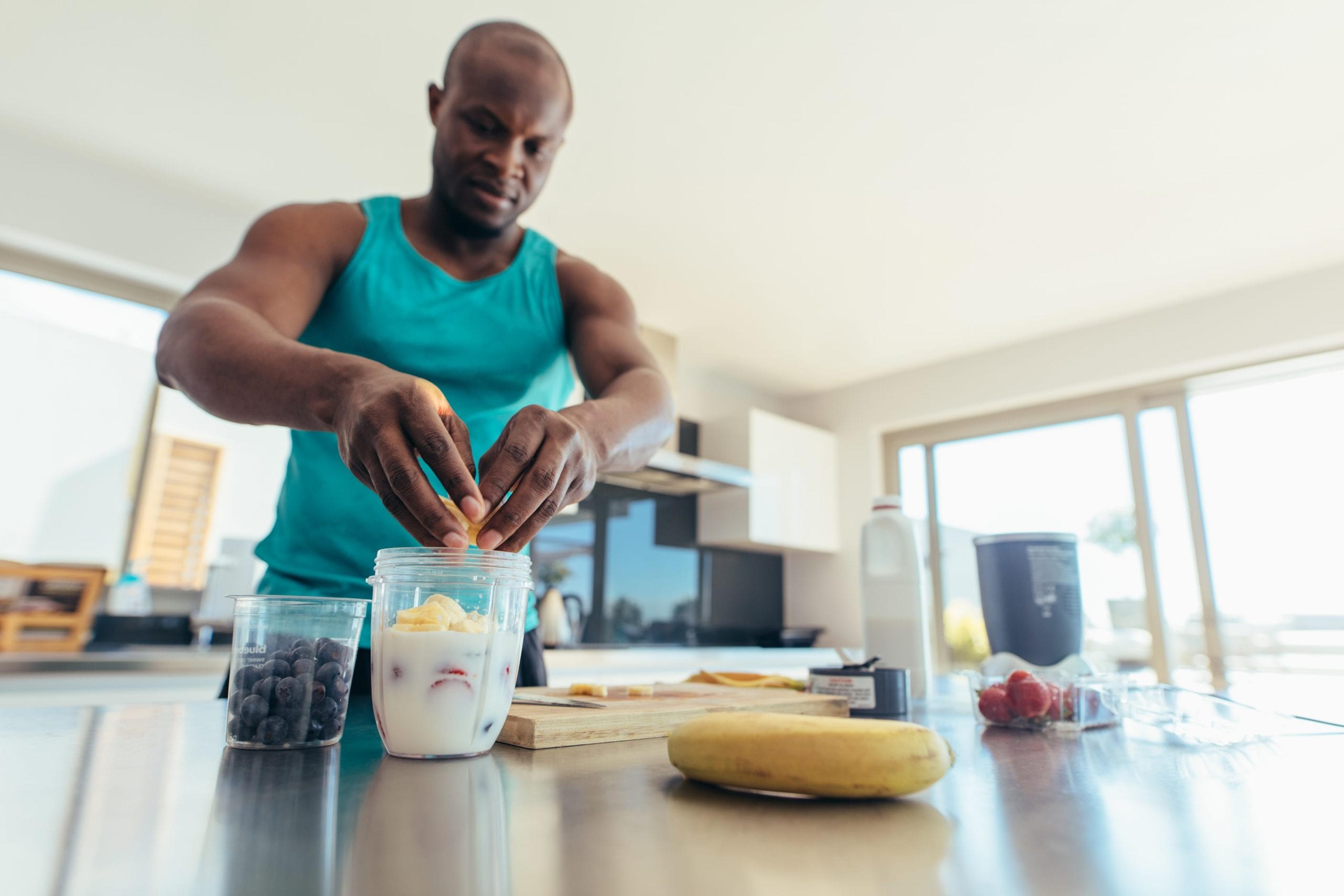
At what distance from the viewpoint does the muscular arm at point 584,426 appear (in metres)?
0.62

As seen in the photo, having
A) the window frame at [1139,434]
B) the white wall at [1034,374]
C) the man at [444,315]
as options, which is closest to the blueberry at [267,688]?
the man at [444,315]

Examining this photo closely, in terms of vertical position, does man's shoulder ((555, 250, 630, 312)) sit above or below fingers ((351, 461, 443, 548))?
above

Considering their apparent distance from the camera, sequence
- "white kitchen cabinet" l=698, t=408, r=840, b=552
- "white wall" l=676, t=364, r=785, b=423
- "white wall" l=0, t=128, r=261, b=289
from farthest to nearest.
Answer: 1. "white wall" l=676, t=364, r=785, b=423
2. "white kitchen cabinet" l=698, t=408, r=840, b=552
3. "white wall" l=0, t=128, r=261, b=289

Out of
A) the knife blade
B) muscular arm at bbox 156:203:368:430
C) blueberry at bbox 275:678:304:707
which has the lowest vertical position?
the knife blade

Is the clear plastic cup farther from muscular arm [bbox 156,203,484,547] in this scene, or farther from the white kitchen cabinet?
the white kitchen cabinet

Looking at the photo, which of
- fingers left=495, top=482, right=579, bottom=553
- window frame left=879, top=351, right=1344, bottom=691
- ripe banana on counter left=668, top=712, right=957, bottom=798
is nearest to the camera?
ripe banana on counter left=668, top=712, right=957, bottom=798

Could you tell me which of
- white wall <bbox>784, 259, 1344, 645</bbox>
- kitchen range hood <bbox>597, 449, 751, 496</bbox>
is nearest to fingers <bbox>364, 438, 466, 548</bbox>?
kitchen range hood <bbox>597, 449, 751, 496</bbox>

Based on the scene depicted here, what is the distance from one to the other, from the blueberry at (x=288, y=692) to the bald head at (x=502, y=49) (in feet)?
2.62

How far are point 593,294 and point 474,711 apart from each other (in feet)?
2.30

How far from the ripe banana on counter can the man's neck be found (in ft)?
2.65

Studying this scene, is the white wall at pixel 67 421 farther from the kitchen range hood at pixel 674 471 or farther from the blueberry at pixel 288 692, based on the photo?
the blueberry at pixel 288 692

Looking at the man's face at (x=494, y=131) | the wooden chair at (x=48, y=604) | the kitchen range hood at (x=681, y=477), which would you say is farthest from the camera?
the kitchen range hood at (x=681, y=477)

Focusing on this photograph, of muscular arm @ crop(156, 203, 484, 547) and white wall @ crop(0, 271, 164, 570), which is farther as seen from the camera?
white wall @ crop(0, 271, 164, 570)

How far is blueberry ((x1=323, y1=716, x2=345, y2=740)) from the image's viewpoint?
0.58 meters
